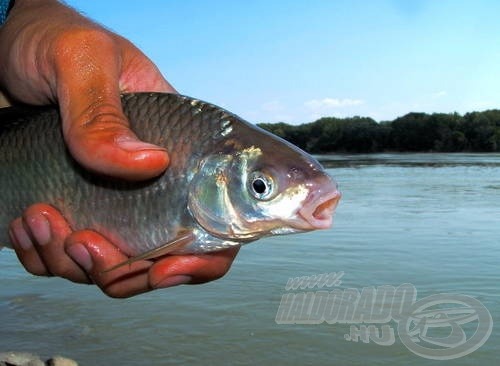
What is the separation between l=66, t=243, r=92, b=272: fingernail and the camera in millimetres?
3430

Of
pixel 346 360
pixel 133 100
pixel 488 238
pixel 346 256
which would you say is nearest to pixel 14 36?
pixel 133 100

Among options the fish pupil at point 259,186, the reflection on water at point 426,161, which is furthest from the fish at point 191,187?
the reflection on water at point 426,161

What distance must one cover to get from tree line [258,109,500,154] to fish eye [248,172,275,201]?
92951mm

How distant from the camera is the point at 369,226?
17.6 meters

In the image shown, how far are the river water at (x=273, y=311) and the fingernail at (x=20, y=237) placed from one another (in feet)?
15.0

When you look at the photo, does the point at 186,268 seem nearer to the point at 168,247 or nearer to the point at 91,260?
the point at 91,260

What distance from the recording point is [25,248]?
3.80m

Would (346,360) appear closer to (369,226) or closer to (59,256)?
(59,256)

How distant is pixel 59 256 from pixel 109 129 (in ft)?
3.53

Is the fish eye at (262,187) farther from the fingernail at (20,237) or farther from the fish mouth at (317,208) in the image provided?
the fingernail at (20,237)

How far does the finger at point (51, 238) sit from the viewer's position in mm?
3395

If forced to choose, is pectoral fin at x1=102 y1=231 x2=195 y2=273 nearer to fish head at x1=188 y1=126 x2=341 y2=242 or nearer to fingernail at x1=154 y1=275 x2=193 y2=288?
fish head at x1=188 y1=126 x2=341 y2=242

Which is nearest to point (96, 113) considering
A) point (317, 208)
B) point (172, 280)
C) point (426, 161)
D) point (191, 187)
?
point (191, 187)

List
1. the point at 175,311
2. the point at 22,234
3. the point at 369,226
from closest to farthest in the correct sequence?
the point at 22,234 < the point at 175,311 < the point at 369,226
